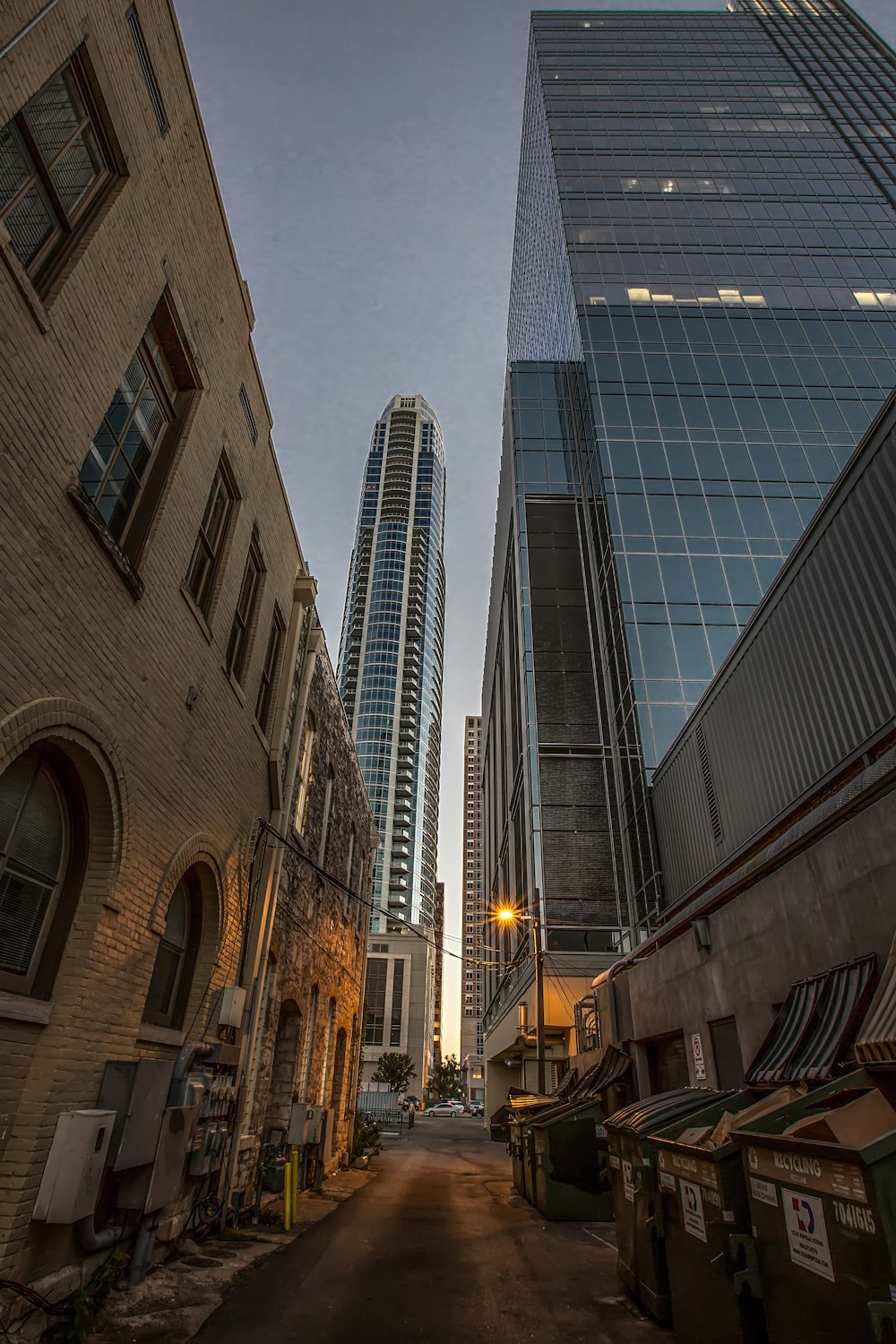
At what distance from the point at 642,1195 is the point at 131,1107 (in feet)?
14.4

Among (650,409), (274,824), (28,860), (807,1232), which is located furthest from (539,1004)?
(650,409)

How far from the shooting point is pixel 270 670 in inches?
441

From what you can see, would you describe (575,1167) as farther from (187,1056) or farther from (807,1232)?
(807,1232)

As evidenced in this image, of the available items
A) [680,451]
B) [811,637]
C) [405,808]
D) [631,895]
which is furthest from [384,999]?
[811,637]

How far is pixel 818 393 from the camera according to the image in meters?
30.7

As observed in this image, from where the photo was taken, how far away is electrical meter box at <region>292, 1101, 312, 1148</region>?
35.2 ft

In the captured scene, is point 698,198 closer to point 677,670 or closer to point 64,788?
point 677,670

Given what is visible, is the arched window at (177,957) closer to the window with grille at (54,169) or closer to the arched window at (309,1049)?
the arched window at (309,1049)

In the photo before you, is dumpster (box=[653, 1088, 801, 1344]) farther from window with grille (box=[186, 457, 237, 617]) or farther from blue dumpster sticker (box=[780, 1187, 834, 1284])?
window with grille (box=[186, 457, 237, 617])

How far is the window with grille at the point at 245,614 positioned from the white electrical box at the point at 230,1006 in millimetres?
4075

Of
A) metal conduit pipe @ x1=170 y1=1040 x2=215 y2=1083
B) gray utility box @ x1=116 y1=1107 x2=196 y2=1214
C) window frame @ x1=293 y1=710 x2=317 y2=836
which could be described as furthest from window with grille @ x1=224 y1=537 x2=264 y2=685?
gray utility box @ x1=116 y1=1107 x2=196 y2=1214

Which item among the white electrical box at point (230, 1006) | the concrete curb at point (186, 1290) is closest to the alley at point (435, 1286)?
the concrete curb at point (186, 1290)

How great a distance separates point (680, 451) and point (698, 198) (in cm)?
2193

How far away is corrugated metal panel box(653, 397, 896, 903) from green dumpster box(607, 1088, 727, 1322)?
15.4 feet
